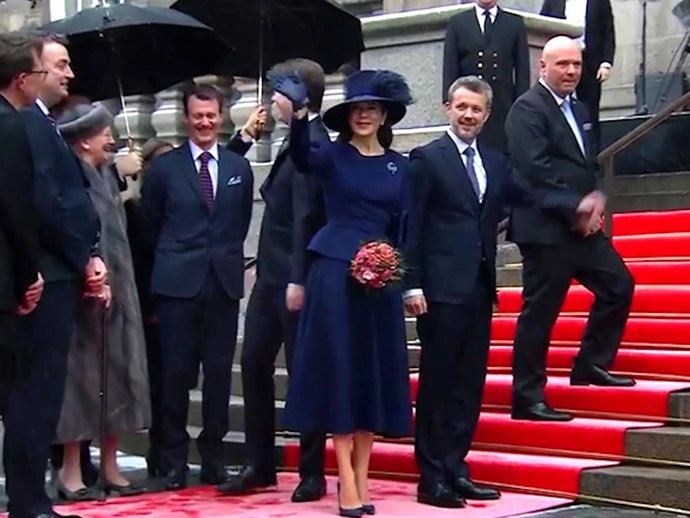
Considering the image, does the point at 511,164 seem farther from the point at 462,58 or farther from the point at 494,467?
the point at 462,58

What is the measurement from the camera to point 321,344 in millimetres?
7000

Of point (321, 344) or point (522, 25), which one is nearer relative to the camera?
point (321, 344)

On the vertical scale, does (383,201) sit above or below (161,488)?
above

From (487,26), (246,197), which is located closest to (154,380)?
(246,197)

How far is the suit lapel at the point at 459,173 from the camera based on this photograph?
23.8ft

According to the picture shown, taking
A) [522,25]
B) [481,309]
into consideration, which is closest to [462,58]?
[522,25]

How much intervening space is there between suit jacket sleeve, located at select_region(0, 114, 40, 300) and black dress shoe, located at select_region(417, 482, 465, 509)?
7.21 ft

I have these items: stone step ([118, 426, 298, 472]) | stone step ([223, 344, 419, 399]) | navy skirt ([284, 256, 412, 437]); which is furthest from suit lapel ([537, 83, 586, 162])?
stone step ([118, 426, 298, 472])

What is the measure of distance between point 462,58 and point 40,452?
4458mm

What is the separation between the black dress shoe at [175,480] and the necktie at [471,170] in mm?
2155

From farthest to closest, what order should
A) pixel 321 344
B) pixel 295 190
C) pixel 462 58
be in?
1. pixel 462 58
2. pixel 295 190
3. pixel 321 344

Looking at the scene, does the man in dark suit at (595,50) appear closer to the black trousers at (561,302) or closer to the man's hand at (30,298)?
the black trousers at (561,302)

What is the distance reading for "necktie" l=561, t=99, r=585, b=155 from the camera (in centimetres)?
789

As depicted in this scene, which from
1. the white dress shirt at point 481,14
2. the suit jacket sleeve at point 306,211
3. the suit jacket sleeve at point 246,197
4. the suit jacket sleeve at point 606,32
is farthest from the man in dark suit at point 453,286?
the suit jacket sleeve at point 606,32
